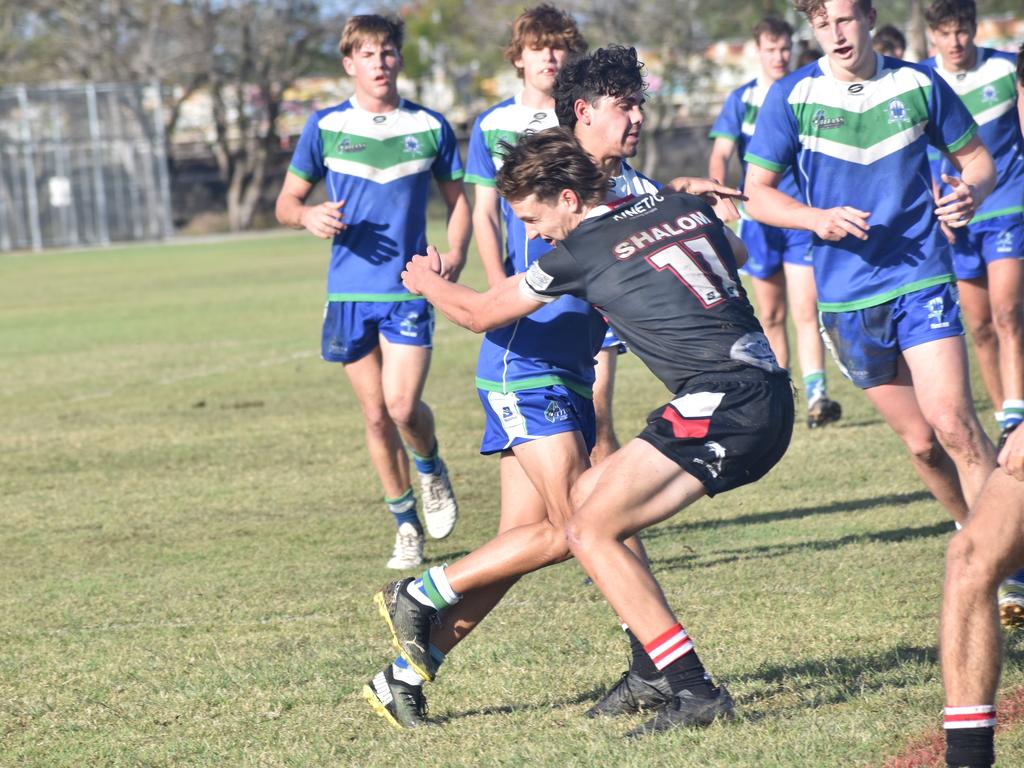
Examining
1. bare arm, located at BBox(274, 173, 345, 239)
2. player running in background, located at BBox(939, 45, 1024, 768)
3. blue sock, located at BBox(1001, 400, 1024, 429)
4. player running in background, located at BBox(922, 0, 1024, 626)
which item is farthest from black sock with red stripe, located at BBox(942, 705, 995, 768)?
blue sock, located at BBox(1001, 400, 1024, 429)

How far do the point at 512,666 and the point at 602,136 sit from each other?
187 cm

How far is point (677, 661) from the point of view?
4406mm

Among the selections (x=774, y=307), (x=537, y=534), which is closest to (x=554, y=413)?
(x=537, y=534)

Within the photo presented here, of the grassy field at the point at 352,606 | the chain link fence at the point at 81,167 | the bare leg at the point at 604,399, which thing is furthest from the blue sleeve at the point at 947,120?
the chain link fence at the point at 81,167

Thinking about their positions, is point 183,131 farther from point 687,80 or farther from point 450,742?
point 450,742

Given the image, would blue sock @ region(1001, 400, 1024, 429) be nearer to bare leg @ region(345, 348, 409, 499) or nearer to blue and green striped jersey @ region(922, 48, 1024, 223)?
blue and green striped jersey @ region(922, 48, 1024, 223)

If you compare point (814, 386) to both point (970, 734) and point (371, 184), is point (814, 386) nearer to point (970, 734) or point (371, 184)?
point (371, 184)

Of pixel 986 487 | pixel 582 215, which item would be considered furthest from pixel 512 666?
pixel 986 487

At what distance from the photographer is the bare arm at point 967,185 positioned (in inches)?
225

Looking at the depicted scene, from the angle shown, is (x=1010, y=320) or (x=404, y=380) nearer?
(x=404, y=380)

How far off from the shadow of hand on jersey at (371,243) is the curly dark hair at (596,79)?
8.22 feet

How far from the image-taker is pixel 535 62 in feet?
21.0

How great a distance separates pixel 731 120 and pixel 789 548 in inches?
161

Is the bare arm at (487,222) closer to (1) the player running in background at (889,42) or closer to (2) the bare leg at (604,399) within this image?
(2) the bare leg at (604,399)
